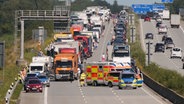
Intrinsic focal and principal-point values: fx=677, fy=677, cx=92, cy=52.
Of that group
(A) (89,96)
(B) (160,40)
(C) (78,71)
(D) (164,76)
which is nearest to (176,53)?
(B) (160,40)

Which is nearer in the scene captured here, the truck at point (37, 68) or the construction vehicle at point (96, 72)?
the construction vehicle at point (96, 72)

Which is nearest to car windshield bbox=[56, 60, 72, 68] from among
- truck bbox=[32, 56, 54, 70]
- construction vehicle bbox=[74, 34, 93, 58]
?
truck bbox=[32, 56, 54, 70]

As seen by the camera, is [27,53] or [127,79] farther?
[27,53]

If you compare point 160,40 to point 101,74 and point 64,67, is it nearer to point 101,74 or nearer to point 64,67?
point 64,67

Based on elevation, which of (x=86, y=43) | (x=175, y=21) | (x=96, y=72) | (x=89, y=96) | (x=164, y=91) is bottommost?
(x=89, y=96)

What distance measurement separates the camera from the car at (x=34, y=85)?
1922 inches

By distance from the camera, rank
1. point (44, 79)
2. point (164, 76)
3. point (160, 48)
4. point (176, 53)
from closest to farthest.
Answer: point (164, 76), point (44, 79), point (176, 53), point (160, 48)

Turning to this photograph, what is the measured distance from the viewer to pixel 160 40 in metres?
115

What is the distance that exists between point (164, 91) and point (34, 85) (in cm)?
951

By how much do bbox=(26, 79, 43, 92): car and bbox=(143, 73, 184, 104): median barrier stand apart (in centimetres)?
Result: 858

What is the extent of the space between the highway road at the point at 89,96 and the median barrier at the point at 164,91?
38 centimetres

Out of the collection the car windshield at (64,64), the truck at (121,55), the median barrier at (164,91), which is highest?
the truck at (121,55)

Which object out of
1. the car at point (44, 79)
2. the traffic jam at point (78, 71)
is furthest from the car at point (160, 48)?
the car at point (44, 79)

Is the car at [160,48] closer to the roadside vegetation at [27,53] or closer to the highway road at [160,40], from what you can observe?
the highway road at [160,40]
